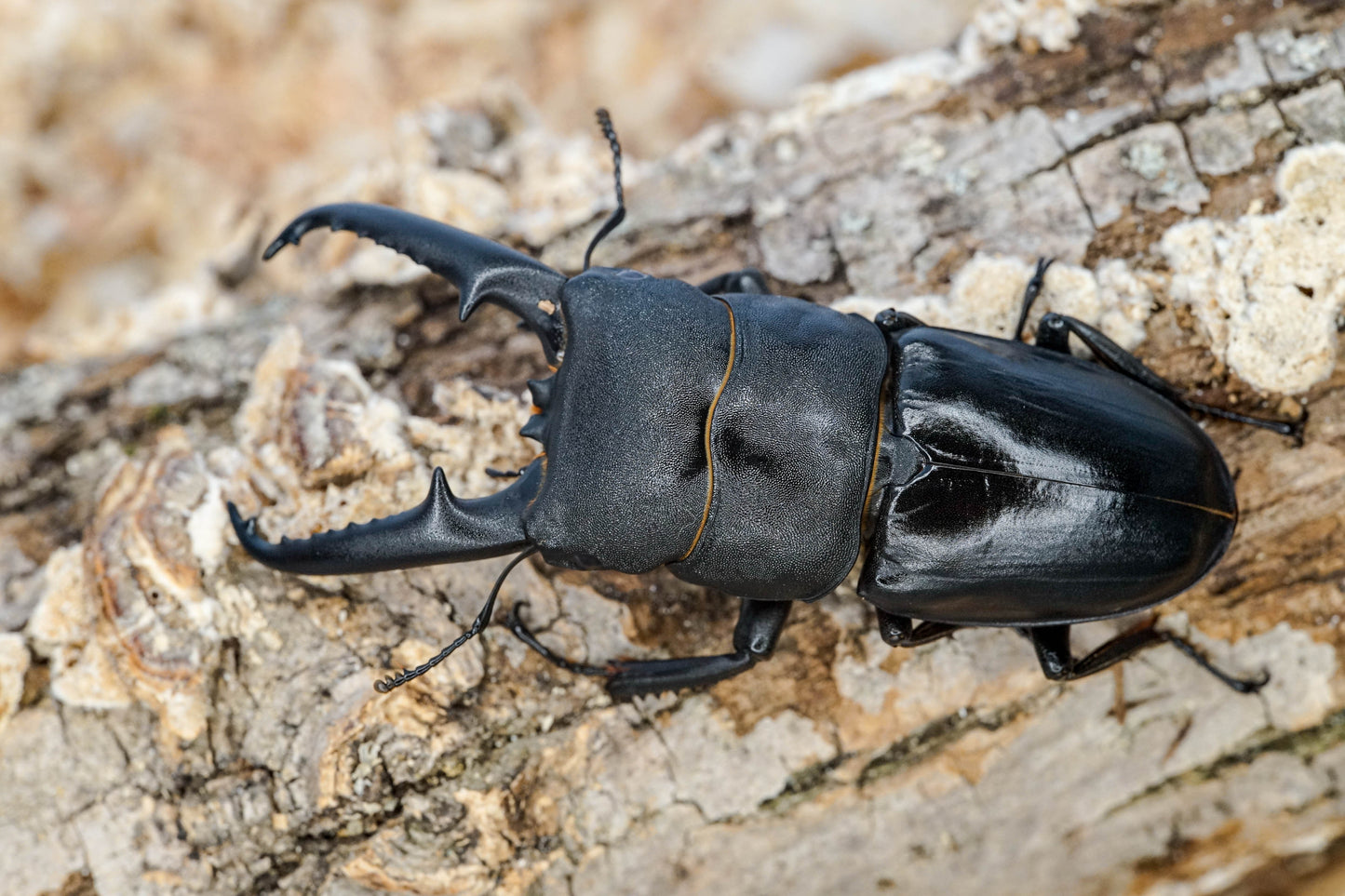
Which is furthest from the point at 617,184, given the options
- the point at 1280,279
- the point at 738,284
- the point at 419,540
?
the point at 1280,279

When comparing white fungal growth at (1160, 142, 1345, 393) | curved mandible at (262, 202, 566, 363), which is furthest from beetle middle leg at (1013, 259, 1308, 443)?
curved mandible at (262, 202, 566, 363)

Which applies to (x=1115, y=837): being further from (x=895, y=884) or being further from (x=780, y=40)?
(x=780, y=40)

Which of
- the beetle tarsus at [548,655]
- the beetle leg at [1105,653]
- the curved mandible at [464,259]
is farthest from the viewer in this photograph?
the beetle leg at [1105,653]

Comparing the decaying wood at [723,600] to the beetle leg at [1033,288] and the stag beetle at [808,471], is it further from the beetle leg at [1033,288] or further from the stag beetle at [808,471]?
the stag beetle at [808,471]

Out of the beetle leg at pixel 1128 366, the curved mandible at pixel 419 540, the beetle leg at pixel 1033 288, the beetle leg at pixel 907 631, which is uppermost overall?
the beetle leg at pixel 1033 288

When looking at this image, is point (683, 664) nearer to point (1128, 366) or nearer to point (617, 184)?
point (617, 184)

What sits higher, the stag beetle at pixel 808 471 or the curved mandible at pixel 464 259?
the curved mandible at pixel 464 259

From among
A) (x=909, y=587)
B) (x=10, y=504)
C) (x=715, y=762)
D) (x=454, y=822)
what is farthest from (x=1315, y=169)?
(x=10, y=504)

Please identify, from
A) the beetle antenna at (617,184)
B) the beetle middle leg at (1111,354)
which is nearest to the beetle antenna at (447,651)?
the beetle antenna at (617,184)
